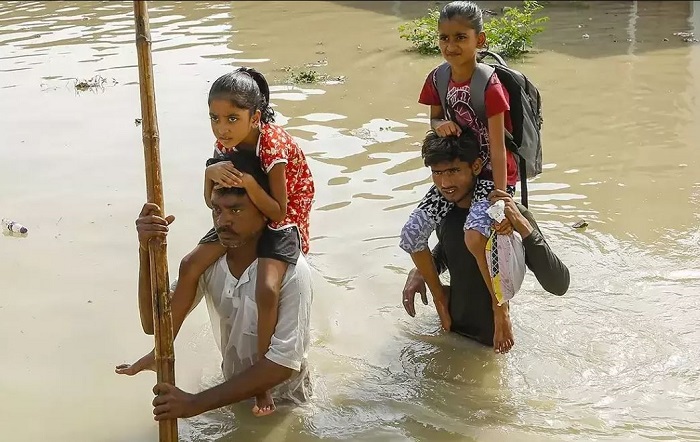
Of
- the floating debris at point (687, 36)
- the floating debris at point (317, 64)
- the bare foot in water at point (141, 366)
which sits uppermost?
the floating debris at point (317, 64)

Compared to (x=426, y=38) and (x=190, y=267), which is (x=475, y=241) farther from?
(x=426, y=38)

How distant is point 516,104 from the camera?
396 cm

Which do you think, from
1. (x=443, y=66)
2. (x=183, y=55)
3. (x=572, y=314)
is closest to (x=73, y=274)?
(x=443, y=66)

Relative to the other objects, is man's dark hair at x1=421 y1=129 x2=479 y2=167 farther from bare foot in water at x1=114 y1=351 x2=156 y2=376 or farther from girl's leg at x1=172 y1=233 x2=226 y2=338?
bare foot in water at x1=114 y1=351 x2=156 y2=376

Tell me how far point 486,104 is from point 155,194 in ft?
5.12

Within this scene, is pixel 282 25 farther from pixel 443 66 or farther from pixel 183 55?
pixel 443 66

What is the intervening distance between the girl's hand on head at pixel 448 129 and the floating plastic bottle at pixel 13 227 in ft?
9.23

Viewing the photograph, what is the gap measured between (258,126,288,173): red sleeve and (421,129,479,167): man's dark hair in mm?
834

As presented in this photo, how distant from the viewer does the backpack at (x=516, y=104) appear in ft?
12.7

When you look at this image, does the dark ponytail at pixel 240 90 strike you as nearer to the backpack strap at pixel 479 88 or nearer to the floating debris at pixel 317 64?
the backpack strap at pixel 479 88

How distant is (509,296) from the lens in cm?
390

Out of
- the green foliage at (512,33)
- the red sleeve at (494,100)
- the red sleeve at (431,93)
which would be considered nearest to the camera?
the red sleeve at (494,100)

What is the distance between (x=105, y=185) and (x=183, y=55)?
463cm

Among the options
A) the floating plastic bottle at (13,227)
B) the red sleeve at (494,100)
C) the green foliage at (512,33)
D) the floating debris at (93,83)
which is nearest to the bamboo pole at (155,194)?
the red sleeve at (494,100)
